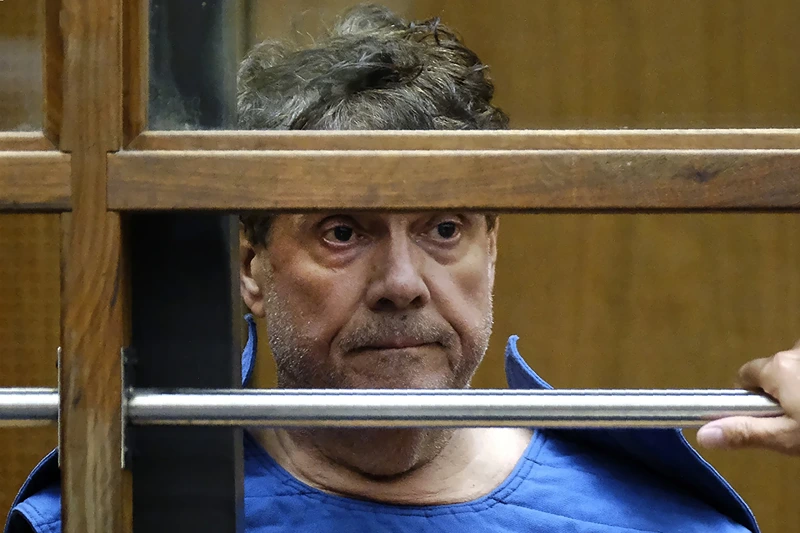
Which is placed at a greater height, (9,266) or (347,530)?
(9,266)

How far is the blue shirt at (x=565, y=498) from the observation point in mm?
790

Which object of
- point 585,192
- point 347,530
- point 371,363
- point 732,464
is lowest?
point 732,464

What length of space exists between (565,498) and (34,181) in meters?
0.61

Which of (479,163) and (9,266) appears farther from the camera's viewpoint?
(9,266)

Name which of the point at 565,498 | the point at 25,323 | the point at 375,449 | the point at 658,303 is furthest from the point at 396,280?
the point at 658,303

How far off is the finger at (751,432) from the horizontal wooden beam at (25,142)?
14.7 inches

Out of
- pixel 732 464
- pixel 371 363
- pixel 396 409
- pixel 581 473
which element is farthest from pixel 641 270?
pixel 396 409

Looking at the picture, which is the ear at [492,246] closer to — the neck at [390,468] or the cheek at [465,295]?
the cheek at [465,295]

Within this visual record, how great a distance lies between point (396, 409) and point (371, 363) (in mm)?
303

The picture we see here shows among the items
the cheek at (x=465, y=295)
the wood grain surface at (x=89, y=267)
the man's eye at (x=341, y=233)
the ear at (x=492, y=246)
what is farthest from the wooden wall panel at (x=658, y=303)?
the wood grain surface at (x=89, y=267)

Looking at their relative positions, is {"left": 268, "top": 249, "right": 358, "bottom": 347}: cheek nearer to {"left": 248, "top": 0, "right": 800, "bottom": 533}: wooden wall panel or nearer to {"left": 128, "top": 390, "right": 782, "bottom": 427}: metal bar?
{"left": 128, "top": 390, "right": 782, "bottom": 427}: metal bar

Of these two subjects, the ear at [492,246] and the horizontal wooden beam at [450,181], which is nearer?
the horizontal wooden beam at [450,181]

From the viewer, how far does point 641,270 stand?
142 centimetres

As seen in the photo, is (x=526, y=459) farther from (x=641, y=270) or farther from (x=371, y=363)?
(x=641, y=270)
